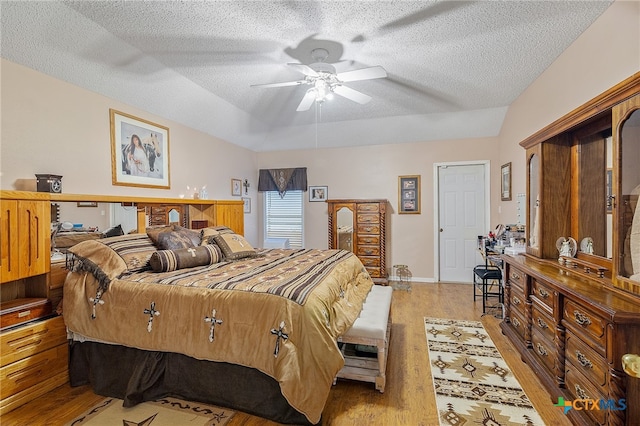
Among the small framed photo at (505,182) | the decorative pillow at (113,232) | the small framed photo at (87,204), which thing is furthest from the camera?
the small framed photo at (505,182)

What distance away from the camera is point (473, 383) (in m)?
2.29

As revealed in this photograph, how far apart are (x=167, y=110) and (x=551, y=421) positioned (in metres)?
4.54

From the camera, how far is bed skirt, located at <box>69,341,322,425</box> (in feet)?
6.36

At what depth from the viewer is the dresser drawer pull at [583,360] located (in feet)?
5.61

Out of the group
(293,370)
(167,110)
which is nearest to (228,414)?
(293,370)

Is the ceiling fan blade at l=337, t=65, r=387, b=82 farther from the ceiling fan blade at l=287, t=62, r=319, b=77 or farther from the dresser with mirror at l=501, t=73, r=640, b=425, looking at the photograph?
the dresser with mirror at l=501, t=73, r=640, b=425

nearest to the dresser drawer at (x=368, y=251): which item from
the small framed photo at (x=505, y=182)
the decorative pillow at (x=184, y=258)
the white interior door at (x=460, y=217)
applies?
the white interior door at (x=460, y=217)

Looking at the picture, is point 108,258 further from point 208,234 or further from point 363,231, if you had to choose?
point 363,231

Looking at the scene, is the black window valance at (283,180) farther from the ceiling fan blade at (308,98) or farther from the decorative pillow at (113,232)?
the decorative pillow at (113,232)

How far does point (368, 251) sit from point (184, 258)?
10.6ft

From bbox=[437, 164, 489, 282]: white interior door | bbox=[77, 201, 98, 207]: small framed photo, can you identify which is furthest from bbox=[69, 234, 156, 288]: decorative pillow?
bbox=[437, 164, 489, 282]: white interior door

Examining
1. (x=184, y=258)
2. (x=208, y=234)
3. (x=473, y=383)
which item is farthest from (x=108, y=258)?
(x=473, y=383)

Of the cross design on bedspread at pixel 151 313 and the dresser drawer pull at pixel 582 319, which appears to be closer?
the dresser drawer pull at pixel 582 319

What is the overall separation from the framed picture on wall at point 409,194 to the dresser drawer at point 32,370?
4784 millimetres
